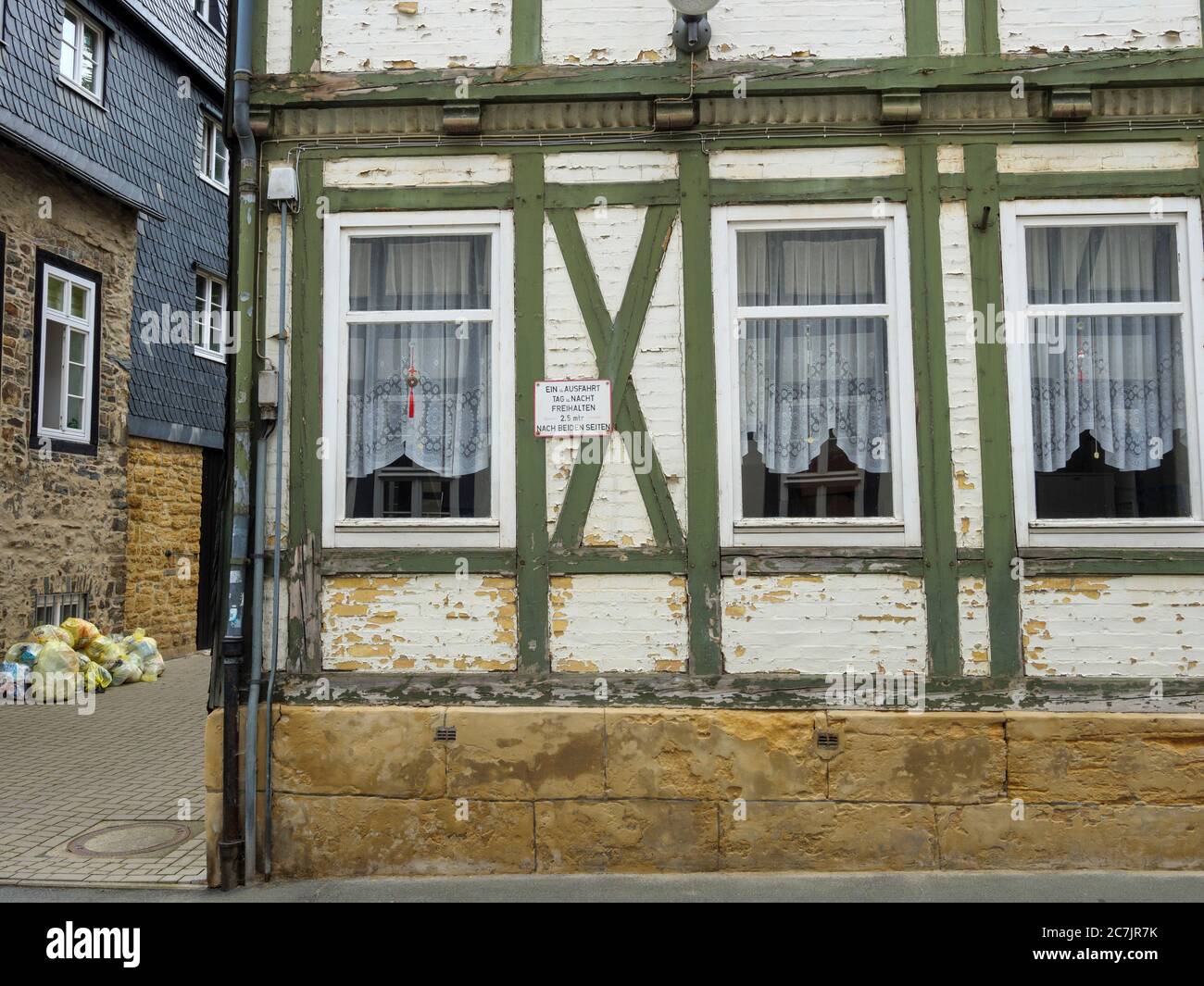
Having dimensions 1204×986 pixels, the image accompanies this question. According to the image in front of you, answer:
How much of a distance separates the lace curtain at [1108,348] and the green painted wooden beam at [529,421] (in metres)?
2.80

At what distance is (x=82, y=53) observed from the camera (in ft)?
46.2

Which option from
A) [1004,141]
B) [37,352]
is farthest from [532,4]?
[37,352]

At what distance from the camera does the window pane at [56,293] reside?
13.2m

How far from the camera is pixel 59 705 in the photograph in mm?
11922

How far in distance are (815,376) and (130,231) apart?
465 inches

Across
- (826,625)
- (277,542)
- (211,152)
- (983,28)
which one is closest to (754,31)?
(983,28)

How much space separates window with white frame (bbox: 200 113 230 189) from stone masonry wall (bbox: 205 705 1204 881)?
1361 centimetres

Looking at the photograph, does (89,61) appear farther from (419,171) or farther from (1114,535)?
(1114,535)

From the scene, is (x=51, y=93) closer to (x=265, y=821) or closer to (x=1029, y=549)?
(x=265, y=821)

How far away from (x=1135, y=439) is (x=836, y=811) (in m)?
2.69

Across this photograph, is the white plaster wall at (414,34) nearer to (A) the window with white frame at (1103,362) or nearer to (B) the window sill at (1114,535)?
(A) the window with white frame at (1103,362)

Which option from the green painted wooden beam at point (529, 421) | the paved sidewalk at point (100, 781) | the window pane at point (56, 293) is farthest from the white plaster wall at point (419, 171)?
the window pane at point (56, 293)

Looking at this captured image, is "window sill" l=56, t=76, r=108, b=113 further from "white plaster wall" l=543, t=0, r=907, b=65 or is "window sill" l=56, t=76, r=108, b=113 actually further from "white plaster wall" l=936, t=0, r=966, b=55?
"white plaster wall" l=936, t=0, r=966, b=55

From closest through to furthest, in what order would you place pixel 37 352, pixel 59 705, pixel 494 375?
pixel 494 375
pixel 59 705
pixel 37 352
